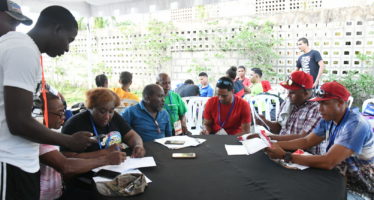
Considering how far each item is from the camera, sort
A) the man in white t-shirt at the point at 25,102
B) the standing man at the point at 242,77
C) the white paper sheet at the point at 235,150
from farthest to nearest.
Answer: the standing man at the point at 242,77
the white paper sheet at the point at 235,150
the man in white t-shirt at the point at 25,102

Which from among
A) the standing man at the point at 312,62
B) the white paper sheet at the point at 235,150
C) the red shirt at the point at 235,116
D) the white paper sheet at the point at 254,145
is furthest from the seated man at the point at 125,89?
the standing man at the point at 312,62

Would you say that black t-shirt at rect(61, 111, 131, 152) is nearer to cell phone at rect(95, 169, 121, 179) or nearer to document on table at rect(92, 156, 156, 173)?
document on table at rect(92, 156, 156, 173)

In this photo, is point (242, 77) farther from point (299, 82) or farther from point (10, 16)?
point (10, 16)

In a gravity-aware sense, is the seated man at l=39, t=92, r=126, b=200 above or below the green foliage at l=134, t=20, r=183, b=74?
below

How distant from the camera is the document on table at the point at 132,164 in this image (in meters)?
1.80

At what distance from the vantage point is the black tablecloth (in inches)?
57.8

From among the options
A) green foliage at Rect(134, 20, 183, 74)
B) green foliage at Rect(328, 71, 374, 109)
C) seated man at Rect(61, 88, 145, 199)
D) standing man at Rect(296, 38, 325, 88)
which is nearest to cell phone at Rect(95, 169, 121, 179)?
seated man at Rect(61, 88, 145, 199)

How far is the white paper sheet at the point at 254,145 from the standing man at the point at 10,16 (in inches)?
67.9

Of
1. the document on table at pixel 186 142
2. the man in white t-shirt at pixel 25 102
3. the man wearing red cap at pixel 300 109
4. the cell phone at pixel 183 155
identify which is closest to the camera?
the man in white t-shirt at pixel 25 102

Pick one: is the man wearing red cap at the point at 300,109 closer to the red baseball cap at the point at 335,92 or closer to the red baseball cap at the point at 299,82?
the red baseball cap at the point at 299,82

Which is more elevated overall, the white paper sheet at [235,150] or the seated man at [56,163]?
the seated man at [56,163]

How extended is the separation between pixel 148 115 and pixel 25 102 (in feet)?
6.00

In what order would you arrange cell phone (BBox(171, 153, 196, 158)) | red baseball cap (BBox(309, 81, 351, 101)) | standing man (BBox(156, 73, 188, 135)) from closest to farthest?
red baseball cap (BBox(309, 81, 351, 101)) → cell phone (BBox(171, 153, 196, 158)) → standing man (BBox(156, 73, 188, 135))

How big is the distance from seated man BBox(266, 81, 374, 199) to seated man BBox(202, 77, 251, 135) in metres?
1.31
